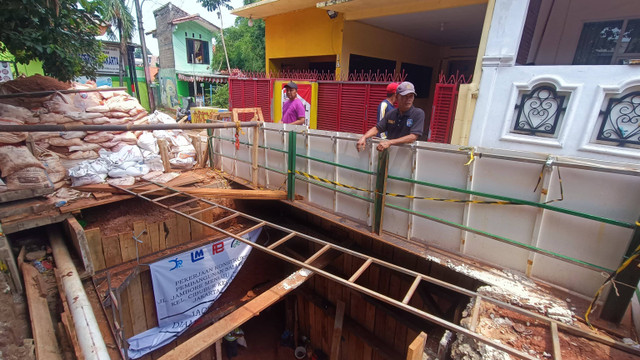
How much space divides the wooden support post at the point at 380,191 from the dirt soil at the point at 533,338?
1569 millimetres

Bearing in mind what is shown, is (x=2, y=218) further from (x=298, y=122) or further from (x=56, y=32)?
Result: (x=298, y=122)

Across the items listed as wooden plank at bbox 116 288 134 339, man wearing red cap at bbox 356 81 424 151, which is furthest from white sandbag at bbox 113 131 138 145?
man wearing red cap at bbox 356 81 424 151

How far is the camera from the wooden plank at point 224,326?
2.83 meters

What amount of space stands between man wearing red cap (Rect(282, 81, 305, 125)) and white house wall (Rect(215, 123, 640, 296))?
129cm

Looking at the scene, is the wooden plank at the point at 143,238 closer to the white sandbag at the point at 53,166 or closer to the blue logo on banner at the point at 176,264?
the blue logo on banner at the point at 176,264

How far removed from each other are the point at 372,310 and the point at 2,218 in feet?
19.0

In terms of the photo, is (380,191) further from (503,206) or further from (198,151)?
(198,151)

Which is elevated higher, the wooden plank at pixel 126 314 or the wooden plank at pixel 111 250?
the wooden plank at pixel 111 250

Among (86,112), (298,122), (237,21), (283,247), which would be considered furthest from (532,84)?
(237,21)

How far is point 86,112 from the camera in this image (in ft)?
20.5

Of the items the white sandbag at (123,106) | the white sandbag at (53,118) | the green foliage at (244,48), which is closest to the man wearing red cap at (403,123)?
the white sandbag at (53,118)

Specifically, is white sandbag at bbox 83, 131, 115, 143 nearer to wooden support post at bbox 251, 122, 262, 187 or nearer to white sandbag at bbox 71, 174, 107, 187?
white sandbag at bbox 71, 174, 107, 187

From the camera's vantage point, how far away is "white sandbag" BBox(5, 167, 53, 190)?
4027mm

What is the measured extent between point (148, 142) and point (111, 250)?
269 centimetres
